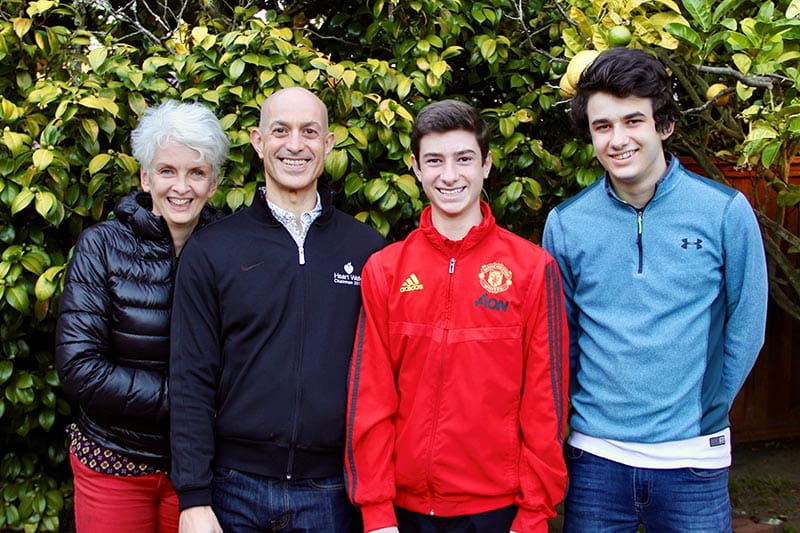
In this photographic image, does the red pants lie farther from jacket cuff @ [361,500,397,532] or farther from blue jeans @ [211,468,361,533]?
jacket cuff @ [361,500,397,532]

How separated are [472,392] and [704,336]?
0.75 meters

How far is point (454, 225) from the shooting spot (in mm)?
2496

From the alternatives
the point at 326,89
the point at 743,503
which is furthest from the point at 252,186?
the point at 743,503

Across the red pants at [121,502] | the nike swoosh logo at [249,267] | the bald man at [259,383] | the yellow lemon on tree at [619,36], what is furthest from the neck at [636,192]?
the red pants at [121,502]

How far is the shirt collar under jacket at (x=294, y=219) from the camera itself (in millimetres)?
2547

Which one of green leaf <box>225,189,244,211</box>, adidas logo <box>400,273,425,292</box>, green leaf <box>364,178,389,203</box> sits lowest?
adidas logo <box>400,273,425,292</box>

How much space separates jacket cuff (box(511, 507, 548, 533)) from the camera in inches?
91.4

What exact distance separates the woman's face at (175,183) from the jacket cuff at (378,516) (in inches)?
44.5

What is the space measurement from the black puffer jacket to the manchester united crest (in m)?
1.03

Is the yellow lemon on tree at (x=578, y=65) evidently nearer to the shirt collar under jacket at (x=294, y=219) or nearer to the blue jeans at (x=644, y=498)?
the shirt collar under jacket at (x=294, y=219)

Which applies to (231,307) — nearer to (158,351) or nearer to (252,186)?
(158,351)

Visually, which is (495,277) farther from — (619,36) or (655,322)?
(619,36)

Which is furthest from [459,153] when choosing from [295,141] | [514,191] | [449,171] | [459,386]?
[514,191]

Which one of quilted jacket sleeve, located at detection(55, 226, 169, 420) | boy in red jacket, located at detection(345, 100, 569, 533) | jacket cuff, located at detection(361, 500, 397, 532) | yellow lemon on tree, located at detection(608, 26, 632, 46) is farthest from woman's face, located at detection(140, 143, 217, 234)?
yellow lemon on tree, located at detection(608, 26, 632, 46)
